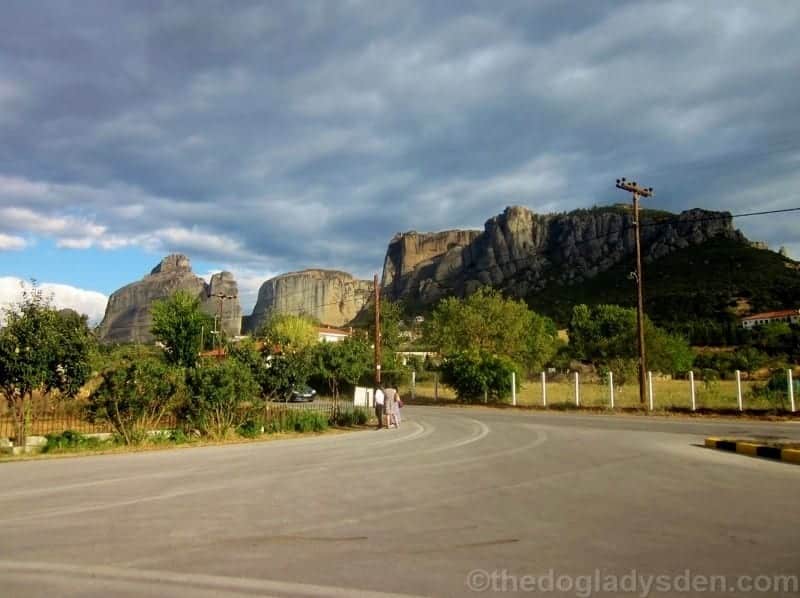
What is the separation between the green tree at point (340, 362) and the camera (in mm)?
46281

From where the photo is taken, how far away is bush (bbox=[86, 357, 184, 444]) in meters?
18.2

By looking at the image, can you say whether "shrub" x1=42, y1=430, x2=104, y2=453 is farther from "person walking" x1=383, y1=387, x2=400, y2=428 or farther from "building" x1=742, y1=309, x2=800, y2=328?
"building" x1=742, y1=309, x2=800, y2=328

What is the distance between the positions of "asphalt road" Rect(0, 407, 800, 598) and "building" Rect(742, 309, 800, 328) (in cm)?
6679

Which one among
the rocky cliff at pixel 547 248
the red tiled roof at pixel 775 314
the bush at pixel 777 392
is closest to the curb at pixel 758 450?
the bush at pixel 777 392

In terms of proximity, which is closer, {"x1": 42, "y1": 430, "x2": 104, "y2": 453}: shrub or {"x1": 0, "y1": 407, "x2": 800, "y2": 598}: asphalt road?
{"x1": 0, "y1": 407, "x2": 800, "y2": 598}: asphalt road

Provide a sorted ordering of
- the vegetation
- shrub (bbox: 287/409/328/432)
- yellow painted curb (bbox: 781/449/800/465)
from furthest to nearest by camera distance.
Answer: the vegetation → shrub (bbox: 287/409/328/432) → yellow painted curb (bbox: 781/449/800/465)

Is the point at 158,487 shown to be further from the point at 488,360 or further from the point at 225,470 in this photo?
the point at 488,360

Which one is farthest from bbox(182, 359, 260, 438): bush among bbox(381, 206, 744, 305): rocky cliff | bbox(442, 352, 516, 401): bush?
bbox(381, 206, 744, 305): rocky cliff

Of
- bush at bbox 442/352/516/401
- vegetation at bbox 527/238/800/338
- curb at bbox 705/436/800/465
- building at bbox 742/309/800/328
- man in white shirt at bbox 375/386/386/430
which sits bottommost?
curb at bbox 705/436/800/465

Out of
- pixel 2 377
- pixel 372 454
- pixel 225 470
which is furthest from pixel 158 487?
pixel 2 377

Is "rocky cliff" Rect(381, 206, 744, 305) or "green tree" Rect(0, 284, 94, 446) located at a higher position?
"rocky cliff" Rect(381, 206, 744, 305)

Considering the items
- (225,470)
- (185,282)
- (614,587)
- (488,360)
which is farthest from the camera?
(185,282)

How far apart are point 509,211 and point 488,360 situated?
404 ft

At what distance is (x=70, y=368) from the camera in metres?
18.1
